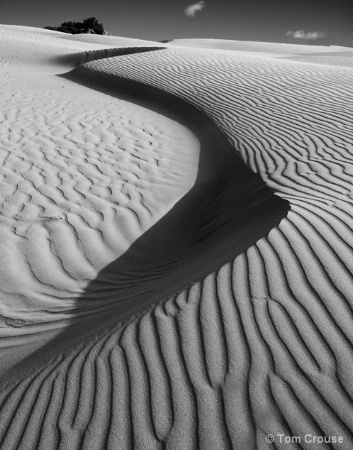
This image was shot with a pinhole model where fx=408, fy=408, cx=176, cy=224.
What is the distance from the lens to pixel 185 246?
4.31 metres

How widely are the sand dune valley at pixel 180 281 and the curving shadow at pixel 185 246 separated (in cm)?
2

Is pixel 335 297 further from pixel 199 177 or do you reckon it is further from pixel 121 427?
pixel 199 177

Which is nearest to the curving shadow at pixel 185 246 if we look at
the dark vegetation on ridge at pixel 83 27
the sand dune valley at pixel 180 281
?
the sand dune valley at pixel 180 281

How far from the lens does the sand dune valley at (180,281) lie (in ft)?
6.67

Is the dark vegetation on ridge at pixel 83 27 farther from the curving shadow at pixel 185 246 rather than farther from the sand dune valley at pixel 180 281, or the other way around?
the curving shadow at pixel 185 246

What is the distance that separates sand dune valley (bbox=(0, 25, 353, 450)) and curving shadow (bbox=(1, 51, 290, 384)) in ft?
0.08

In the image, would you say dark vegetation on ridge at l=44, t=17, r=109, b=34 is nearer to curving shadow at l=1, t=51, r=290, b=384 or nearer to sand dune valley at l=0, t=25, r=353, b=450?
sand dune valley at l=0, t=25, r=353, b=450

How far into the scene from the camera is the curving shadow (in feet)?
10.1

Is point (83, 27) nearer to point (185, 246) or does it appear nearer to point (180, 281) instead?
point (185, 246)

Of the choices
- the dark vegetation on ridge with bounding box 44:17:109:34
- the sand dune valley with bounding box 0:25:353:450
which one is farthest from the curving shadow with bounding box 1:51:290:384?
the dark vegetation on ridge with bounding box 44:17:109:34

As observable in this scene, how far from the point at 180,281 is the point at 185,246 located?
1154 millimetres

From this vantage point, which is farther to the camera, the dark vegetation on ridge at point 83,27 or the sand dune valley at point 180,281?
the dark vegetation on ridge at point 83,27

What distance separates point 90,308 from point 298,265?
1.73 m

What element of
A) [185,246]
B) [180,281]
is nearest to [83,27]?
[185,246]
